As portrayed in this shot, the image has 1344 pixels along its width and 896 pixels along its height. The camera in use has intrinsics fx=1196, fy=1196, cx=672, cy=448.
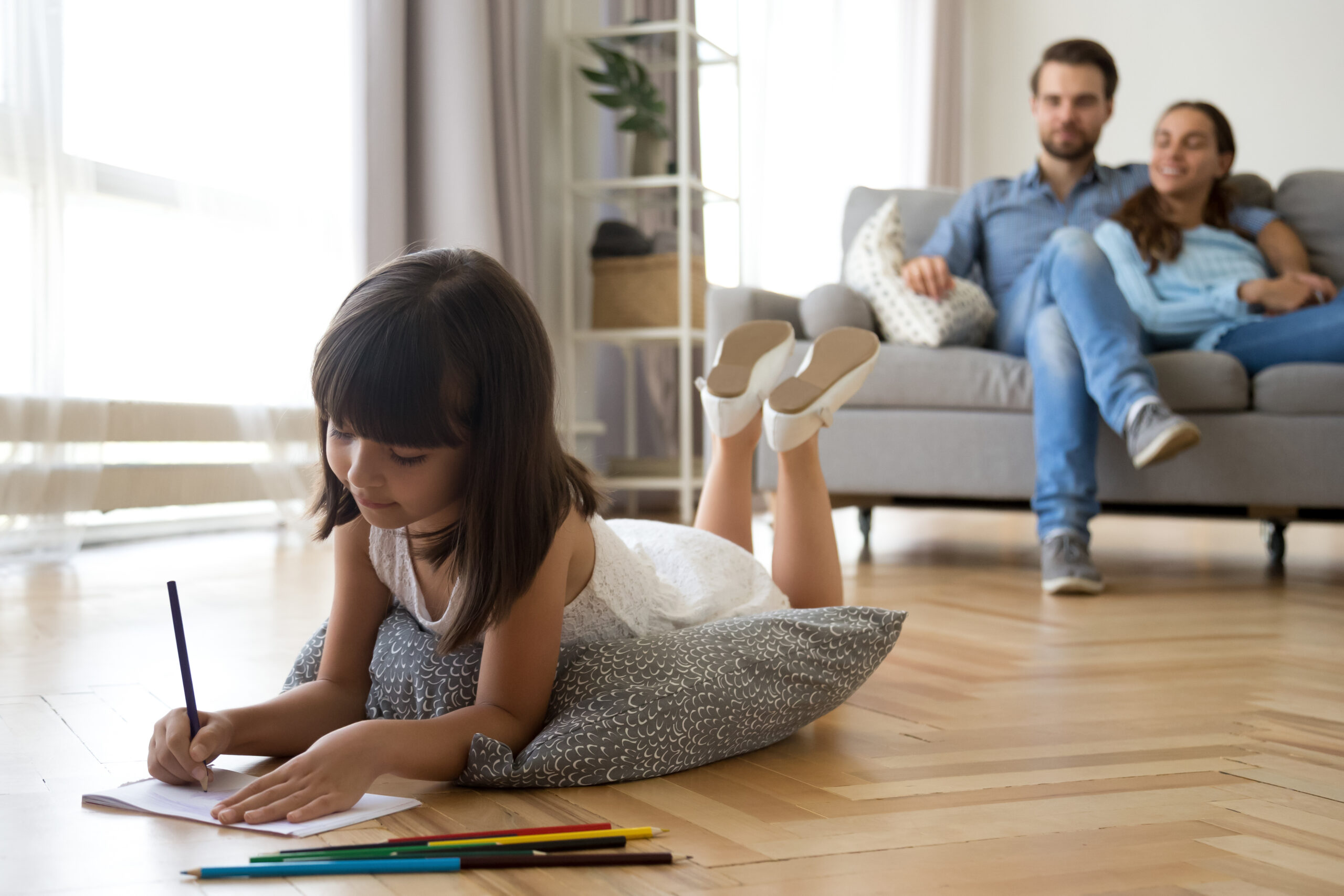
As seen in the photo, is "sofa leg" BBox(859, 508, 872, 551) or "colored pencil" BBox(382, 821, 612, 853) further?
"sofa leg" BBox(859, 508, 872, 551)

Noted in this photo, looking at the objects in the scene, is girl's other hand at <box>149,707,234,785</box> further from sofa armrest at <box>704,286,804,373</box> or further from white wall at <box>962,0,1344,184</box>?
white wall at <box>962,0,1344,184</box>

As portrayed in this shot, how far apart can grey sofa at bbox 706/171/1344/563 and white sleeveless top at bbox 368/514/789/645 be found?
3.41 ft

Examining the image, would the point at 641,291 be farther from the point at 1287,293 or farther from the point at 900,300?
the point at 1287,293

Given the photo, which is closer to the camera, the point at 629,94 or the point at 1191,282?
the point at 1191,282

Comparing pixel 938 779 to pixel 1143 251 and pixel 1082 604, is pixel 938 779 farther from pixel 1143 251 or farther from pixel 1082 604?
pixel 1143 251

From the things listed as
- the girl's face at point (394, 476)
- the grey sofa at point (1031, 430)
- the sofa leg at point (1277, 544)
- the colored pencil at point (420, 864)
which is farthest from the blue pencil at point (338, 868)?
the sofa leg at point (1277, 544)

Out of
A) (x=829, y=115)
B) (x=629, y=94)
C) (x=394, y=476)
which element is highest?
A: (x=829, y=115)

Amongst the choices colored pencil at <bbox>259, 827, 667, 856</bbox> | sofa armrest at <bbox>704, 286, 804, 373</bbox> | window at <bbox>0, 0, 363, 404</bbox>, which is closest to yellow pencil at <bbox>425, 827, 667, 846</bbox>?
colored pencil at <bbox>259, 827, 667, 856</bbox>

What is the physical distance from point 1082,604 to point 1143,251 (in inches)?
35.7

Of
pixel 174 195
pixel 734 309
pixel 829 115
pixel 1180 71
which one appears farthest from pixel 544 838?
pixel 1180 71

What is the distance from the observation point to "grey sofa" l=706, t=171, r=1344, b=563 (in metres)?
2.22

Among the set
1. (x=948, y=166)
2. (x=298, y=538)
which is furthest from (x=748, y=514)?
(x=948, y=166)

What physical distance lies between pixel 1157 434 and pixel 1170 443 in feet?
0.08

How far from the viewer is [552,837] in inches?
31.7
